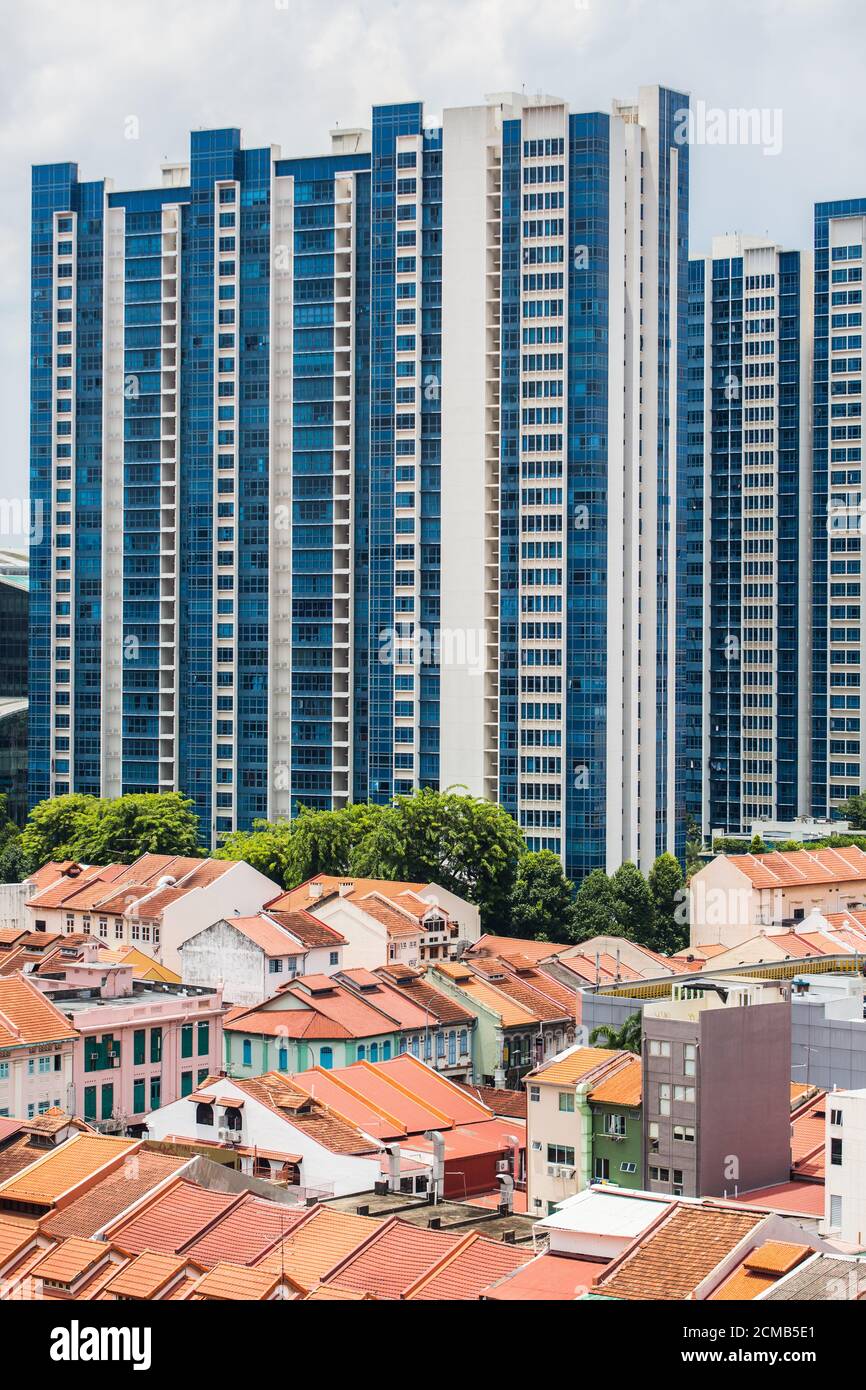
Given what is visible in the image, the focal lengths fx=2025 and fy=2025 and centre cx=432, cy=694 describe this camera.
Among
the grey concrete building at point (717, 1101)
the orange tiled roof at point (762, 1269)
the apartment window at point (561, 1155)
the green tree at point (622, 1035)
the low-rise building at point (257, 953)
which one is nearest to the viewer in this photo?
the orange tiled roof at point (762, 1269)

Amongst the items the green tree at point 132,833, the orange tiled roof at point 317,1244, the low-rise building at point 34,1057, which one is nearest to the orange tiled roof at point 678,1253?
the orange tiled roof at point 317,1244

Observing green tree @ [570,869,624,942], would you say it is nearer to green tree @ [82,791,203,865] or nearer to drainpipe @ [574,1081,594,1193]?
green tree @ [82,791,203,865]

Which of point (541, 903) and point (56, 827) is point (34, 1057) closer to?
point (541, 903)

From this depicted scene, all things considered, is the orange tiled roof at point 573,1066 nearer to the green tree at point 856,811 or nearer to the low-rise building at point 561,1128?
the low-rise building at point 561,1128

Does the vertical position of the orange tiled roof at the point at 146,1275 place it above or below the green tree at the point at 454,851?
below

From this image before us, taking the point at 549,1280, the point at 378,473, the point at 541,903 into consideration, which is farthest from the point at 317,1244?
the point at 378,473
